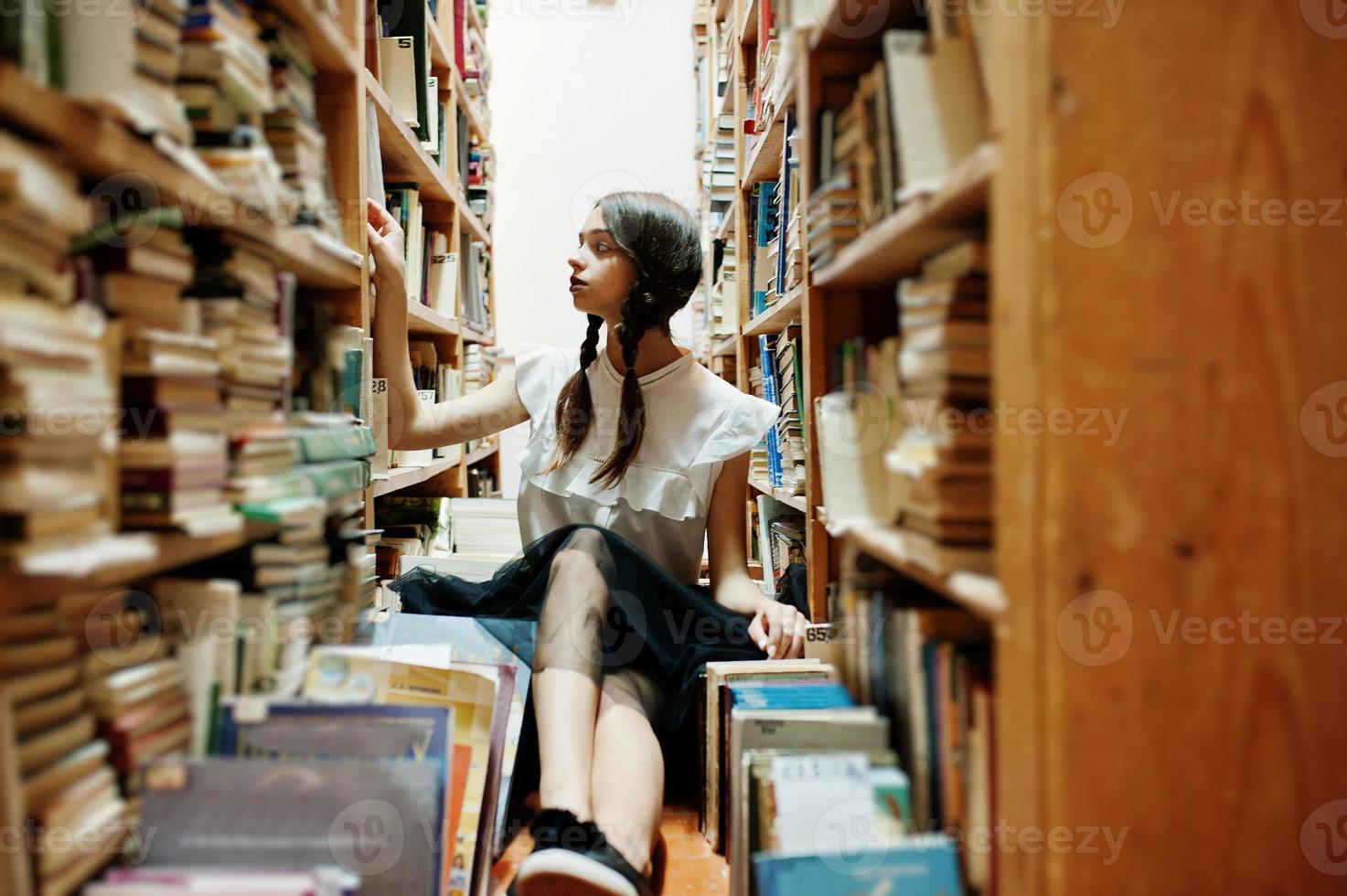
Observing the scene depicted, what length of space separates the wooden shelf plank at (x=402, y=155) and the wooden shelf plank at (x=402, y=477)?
2.45ft

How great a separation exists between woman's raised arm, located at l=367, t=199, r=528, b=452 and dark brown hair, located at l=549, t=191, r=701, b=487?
0.17m

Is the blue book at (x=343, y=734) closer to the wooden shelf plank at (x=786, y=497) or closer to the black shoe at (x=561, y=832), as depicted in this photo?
the black shoe at (x=561, y=832)

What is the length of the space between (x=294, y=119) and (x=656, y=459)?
111 centimetres

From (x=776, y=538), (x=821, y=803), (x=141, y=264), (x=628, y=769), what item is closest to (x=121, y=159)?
(x=141, y=264)

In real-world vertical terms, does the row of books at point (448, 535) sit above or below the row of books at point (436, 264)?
below

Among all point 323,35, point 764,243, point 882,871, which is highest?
point 764,243

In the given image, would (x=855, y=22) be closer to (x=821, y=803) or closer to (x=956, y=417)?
→ (x=956, y=417)

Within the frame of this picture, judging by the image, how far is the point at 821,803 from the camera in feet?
2.78

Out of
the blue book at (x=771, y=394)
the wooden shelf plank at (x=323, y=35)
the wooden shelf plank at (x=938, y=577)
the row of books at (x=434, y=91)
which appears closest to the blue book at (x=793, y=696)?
the wooden shelf plank at (x=938, y=577)

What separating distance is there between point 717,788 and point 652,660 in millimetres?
247

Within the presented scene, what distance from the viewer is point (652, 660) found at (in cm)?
154

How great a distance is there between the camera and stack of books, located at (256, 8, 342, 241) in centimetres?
90

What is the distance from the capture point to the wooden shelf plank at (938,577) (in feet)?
2.32

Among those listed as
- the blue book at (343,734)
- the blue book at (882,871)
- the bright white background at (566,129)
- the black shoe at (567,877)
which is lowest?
the black shoe at (567,877)
